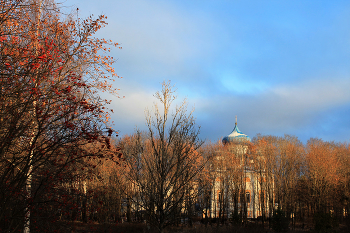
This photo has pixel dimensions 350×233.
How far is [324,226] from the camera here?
20094mm

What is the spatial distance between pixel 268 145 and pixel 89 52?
2411 centimetres

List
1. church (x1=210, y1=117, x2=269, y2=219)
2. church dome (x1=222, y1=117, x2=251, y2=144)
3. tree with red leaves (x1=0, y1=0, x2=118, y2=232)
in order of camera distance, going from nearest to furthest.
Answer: tree with red leaves (x1=0, y1=0, x2=118, y2=232), church (x1=210, y1=117, x2=269, y2=219), church dome (x1=222, y1=117, x2=251, y2=144)

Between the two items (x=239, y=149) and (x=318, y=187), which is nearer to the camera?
(x=318, y=187)

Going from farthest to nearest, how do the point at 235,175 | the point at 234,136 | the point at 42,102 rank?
the point at 234,136, the point at 235,175, the point at 42,102

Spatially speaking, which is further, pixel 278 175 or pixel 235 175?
pixel 235 175

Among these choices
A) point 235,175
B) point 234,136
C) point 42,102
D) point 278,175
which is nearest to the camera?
point 42,102

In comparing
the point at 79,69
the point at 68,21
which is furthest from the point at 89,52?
the point at 68,21

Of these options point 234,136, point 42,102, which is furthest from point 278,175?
point 42,102

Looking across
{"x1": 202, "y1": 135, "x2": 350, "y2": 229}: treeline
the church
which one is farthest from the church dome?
{"x1": 202, "y1": 135, "x2": 350, "y2": 229}: treeline

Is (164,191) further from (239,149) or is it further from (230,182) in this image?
(239,149)

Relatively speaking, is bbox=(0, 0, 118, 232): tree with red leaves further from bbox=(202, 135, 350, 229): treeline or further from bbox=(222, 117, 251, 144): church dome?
bbox=(222, 117, 251, 144): church dome

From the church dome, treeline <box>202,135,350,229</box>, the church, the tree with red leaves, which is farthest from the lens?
the church dome

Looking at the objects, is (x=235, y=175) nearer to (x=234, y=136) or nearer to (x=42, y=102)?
(x=234, y=136)

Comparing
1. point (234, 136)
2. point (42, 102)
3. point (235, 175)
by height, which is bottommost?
point (235, 175)
